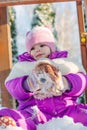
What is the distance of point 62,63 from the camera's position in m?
1.63

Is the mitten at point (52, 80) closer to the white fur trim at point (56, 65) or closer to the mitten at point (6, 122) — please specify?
the white fur trim at point (56, 65)

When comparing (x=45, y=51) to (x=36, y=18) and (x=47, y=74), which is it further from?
(x=36, y=18)

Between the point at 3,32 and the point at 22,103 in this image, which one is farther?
the point at 3,32

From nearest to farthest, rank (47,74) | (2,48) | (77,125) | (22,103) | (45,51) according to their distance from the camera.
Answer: (77,125)
(47,74)
(22,103)
(45,51)
(2,48)

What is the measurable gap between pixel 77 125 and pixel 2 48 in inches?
32.5

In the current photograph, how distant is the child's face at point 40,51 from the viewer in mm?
1711

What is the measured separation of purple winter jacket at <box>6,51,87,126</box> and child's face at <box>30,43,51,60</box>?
0.66 feet

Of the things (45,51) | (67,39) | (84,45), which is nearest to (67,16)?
(67,39)

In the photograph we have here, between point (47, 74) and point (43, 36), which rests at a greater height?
point (43, 36)

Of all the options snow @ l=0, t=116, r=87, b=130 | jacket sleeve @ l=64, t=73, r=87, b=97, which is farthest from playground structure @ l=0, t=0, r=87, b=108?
snow @ l=0, t=116, r=87, b=130

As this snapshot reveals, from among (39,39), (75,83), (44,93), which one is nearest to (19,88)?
(44,93)

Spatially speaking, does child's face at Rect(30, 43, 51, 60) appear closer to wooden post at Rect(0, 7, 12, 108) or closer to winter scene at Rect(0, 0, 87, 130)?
winter scene at Rect(0, 0, 87, 130)

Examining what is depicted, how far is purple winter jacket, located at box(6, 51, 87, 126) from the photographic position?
56.7 inches

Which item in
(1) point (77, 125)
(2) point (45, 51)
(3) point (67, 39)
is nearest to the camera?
(1) point (77, 125)
